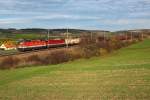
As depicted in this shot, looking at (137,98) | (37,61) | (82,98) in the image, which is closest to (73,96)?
(82,98)

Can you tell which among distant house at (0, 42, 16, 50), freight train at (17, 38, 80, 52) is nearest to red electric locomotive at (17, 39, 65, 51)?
freight train at (17, 38, 80, 52)

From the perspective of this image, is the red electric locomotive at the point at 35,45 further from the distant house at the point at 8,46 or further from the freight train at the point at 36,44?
the distant house at the point at 8,46

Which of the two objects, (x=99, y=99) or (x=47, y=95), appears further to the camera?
(x=47, y=95)

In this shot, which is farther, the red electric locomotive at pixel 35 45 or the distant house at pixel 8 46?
the distant house at pixel 8 46

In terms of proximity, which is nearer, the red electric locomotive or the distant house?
the red electric locomotive

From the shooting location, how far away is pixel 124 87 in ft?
54.7

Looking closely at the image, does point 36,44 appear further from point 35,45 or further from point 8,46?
point 8,46

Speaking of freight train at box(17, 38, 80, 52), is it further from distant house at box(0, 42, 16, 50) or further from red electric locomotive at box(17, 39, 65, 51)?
distant house at box(0, 42, 16, 50)

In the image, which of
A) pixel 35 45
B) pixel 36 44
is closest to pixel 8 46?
pixel 35 45

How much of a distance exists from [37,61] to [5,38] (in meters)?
25.6

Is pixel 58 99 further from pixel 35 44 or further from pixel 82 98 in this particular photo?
pixel 35 44

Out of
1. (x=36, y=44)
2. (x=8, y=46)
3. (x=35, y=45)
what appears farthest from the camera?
(x=36, y=44)

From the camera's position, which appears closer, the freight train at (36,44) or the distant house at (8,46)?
the freight train at (36,44)

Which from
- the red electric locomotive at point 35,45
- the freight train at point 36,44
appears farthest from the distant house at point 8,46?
the red electric locomotive at point 35,45
